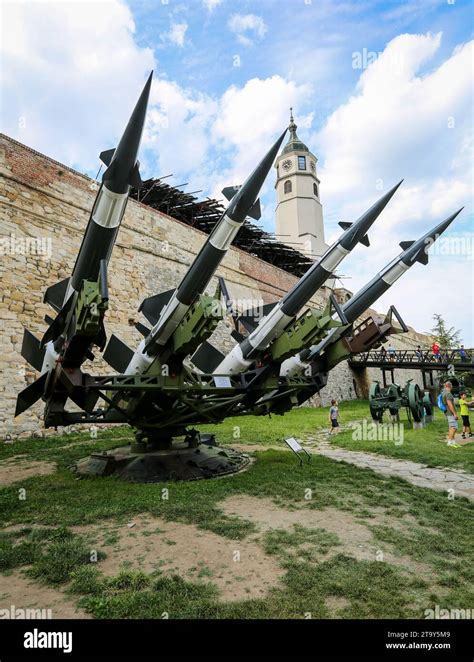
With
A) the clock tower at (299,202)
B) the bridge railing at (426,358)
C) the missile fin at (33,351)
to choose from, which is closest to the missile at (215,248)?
the missile fin at (33,351)

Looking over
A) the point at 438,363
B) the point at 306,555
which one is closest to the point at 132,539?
the point at 306,555

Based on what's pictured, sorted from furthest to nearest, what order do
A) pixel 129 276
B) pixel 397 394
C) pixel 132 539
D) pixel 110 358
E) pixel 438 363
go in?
pixel 438 363 → pixel 129 276 → pixel 397 394 → pixel 110 358 → pixel 132 539

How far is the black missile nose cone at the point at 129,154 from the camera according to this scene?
5.31 metres

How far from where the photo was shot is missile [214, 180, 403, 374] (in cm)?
749

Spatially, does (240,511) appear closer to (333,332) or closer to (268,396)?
(268,396)

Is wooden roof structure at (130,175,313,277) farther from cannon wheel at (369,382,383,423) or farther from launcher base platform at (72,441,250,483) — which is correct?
launcher base platform at (72,441,250,483)

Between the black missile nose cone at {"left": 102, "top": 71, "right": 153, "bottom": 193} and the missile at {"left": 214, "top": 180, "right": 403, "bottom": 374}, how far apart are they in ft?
10.7

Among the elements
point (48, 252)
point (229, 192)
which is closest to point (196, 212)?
point (48, 252)

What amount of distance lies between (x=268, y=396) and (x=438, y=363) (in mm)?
19082

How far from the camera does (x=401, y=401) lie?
1320 centimetres

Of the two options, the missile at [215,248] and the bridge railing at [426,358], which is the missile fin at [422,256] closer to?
the missile at [215,248]

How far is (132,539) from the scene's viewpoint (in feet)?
13.9

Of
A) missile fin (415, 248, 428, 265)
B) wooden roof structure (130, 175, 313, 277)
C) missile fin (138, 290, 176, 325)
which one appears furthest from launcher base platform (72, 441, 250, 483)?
wooden roof structure (130, 175, 313, 277)

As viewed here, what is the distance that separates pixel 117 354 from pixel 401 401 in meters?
9.36
